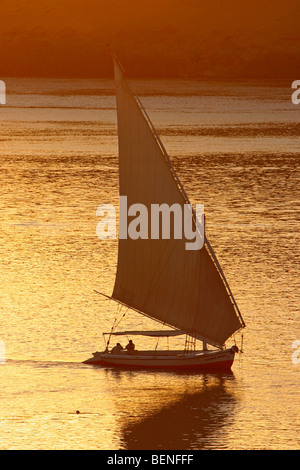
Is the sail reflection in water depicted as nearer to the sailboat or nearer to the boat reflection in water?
the boat reflection in water

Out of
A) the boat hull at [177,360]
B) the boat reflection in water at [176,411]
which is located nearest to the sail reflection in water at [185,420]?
the boat reflection in water at [176,411]

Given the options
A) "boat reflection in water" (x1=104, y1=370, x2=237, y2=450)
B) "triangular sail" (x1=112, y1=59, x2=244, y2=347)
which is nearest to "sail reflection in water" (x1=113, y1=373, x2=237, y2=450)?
"boat reflection in water" (x1=104, y1=370, x2=237, y2=450)

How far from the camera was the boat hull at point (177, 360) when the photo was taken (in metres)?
46.7

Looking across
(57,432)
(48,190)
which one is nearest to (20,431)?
(57,432)

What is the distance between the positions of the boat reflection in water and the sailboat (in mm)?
890

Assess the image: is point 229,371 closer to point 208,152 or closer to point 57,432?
point 57,432

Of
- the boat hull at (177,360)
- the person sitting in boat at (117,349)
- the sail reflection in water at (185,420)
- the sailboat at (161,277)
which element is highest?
the sailboat at (161,277)

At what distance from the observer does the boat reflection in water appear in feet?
134

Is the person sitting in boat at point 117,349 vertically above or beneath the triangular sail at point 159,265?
beneath

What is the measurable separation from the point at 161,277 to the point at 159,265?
58 centimetres

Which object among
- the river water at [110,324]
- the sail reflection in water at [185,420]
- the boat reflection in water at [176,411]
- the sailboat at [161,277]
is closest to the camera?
the sail reflection in water at [185,420]

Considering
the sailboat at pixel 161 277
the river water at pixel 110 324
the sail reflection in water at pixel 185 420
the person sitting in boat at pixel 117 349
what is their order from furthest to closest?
1. the person sitting in boat at pixel 117 349
2. the sailboat at pixel 161 277
3. the river water at pixel 110 324
4. the sail reflection in water at pixel 185 420

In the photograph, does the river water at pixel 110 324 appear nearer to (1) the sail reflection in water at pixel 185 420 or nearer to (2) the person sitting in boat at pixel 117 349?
(1) the sail reflection in water at pixel 185 420

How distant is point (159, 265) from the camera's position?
158 feet
